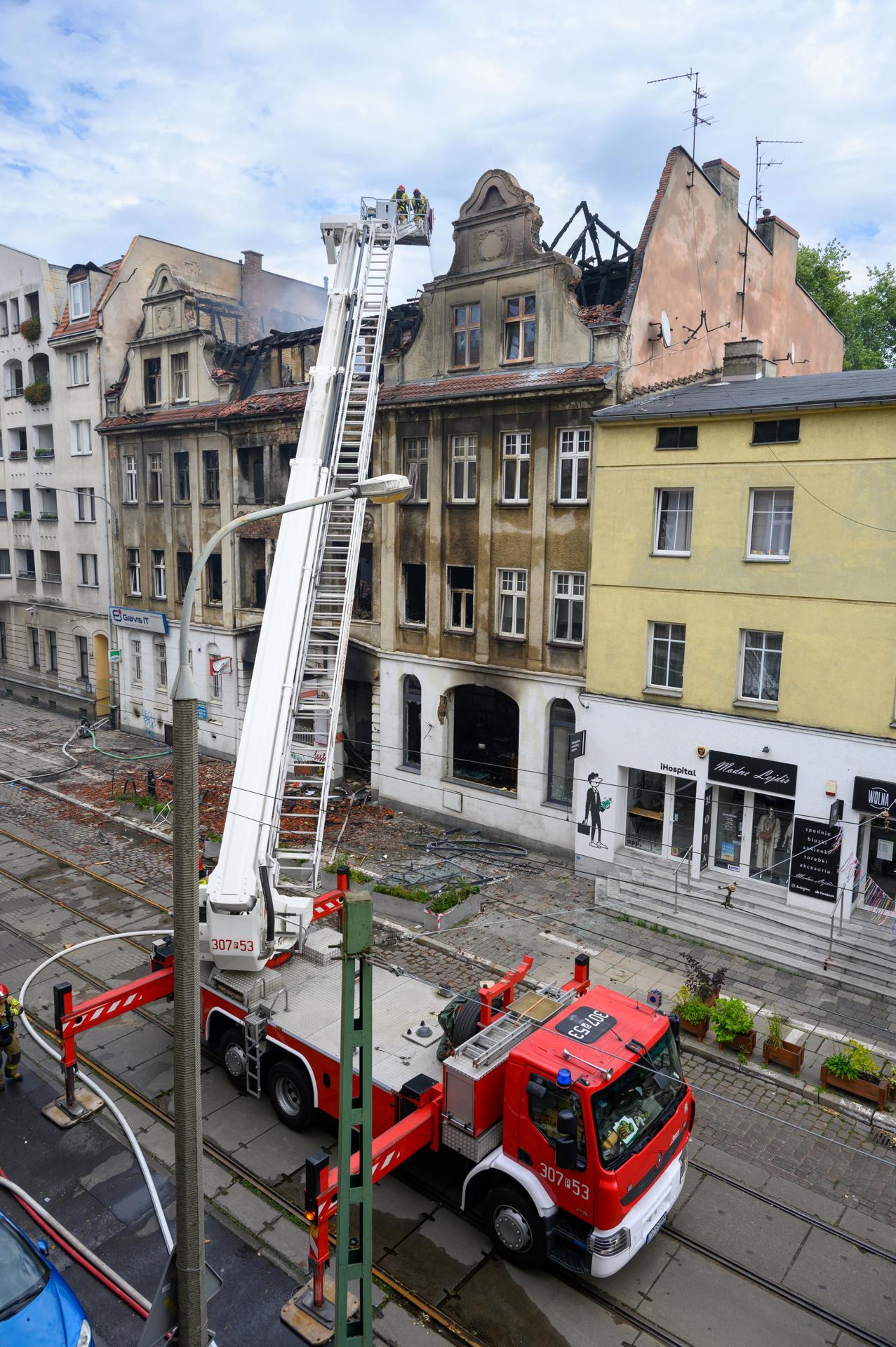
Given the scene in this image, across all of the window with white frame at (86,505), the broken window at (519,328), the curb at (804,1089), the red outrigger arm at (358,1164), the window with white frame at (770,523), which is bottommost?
the curb at (804,1089)

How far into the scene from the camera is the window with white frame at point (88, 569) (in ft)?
128

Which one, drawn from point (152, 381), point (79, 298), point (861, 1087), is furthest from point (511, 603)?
point (79, 298)

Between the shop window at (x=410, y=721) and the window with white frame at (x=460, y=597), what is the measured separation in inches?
95.1

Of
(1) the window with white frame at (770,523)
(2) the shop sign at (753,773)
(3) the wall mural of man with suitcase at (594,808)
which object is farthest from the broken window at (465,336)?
(2) the shop sign at (753,773)

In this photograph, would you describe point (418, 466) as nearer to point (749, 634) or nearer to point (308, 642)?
point (308, 642)

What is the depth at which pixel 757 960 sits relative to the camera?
60.6 feet

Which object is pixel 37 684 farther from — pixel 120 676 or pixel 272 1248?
pixel 272 1248

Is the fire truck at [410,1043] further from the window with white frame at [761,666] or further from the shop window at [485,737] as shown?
the window with white frame at [761,666]

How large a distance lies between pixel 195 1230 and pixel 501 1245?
5051 mm

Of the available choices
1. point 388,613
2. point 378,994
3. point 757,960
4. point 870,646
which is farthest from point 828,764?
point 388,613

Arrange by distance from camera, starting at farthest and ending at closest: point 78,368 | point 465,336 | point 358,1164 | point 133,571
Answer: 1. point 78,368
2. point 133,571
3. point 465,336
4. point 358,1164

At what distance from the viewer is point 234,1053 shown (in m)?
13.4

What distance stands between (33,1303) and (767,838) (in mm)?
15767

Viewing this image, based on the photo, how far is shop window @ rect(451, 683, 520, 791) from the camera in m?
25.0
